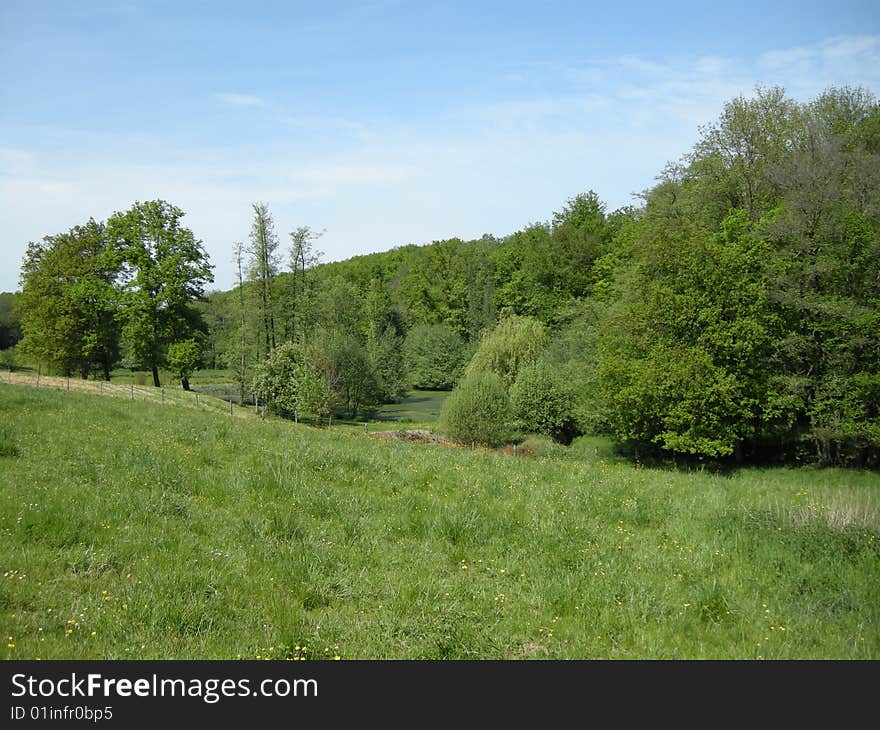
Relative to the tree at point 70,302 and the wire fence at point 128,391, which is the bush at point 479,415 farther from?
the tree at point 70,302

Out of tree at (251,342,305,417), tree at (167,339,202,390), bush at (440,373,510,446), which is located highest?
tree at (167,339,202,390)

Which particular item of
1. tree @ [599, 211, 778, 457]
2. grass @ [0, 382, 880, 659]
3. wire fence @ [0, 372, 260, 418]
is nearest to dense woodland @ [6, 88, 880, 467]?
tree @ [599, 211, 778, 457]

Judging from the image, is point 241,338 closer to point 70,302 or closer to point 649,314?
point 70,302

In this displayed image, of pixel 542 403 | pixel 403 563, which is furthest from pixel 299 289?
pixel 403 563

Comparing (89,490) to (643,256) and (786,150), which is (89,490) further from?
(786,150)

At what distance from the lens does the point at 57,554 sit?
6406mm

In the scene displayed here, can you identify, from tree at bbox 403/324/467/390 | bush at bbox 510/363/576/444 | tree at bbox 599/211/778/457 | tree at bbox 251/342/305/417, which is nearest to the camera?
tree at bbox 599/211/778/457

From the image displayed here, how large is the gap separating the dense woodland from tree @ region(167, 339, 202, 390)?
0.47 ft

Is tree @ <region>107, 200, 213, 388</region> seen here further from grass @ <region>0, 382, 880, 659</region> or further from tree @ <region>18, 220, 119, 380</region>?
grass @ <region>0, 382, 880, 659</region>

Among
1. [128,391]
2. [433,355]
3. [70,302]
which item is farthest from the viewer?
[433,355]

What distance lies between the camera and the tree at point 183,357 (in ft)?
144

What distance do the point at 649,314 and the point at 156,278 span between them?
35806 mm

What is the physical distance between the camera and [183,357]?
4400 cm

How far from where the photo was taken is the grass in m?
5.30
